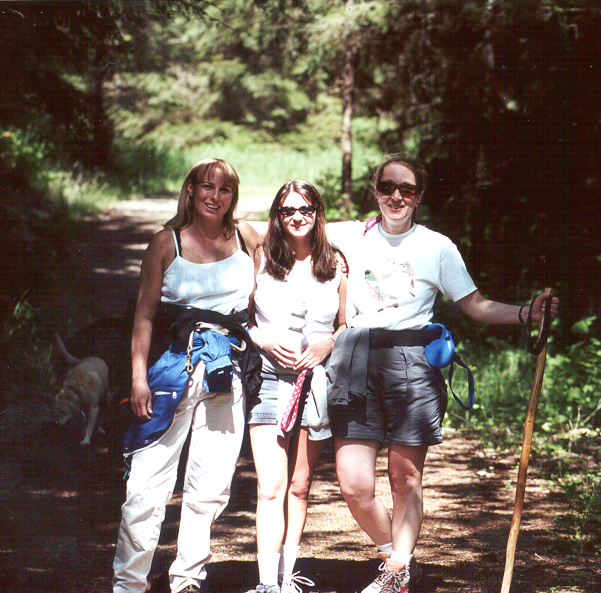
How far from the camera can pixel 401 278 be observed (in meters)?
3.21

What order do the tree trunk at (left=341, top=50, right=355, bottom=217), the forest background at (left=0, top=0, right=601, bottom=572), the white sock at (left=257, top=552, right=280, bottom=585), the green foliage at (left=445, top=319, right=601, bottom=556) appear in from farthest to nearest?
1. the tree trunk at (left=341, top=50, right=355, bottom=217)
2. the forest background at (left=0, top=0, right=601, bottom=572)
3. the green foliage at (left=445, top=319, right=601, bottom=556)
4. the white sock at (left=257, top=552, right=280, bottom=585)

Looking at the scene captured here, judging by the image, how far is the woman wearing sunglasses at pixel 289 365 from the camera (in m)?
3.23

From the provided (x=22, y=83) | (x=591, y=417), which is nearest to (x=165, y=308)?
(x=22, y=83)

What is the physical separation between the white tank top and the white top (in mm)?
86

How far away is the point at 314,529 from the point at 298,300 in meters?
1.99

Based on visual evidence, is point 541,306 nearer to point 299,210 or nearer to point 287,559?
point 299,210

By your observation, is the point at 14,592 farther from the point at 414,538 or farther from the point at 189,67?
the point at 189,67

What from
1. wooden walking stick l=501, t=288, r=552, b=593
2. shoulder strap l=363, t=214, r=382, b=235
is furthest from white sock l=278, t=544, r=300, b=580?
shoulder strap l=363, t=214, r=382, b=235

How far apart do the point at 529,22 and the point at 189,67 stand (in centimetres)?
2649

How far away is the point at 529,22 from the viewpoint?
26.5ft

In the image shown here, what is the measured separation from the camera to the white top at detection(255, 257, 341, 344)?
3275 millimetres

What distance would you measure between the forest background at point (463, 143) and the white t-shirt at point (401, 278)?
2.04 metres

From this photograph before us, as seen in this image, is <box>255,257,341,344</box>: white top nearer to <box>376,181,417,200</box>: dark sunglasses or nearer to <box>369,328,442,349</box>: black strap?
<box>369,328,442,349</box>: black strap

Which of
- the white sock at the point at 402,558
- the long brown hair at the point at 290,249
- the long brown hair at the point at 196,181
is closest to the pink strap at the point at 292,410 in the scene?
the long brown hair at the point at 290,249
